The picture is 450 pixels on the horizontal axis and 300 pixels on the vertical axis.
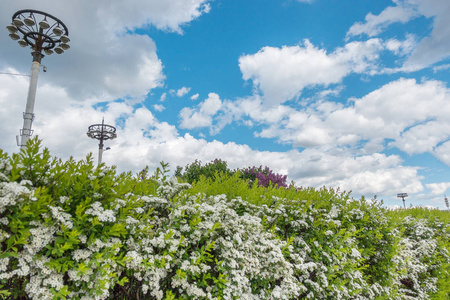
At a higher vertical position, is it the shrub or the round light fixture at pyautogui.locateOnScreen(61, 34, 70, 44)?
the round light fixture at pyautogui.locateOnScreen(61, 34, 70, 44)

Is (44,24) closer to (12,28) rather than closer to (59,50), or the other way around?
(59,50)

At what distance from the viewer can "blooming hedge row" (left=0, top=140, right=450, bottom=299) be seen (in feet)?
7.67

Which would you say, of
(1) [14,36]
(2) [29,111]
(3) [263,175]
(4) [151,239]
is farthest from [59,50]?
(4) [151,239]

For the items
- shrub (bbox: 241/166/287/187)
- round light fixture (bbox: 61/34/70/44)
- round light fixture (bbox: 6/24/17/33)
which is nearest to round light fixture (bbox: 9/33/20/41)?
round light fixture (bbox: 6/24/17/33)

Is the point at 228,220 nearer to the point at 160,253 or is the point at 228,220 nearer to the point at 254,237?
the point at 254,237

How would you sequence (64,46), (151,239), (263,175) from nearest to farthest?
(151,239)
(263,175)
(64,46)

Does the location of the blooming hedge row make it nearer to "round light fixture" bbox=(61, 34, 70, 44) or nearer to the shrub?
the shrub

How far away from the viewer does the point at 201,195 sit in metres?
3.72

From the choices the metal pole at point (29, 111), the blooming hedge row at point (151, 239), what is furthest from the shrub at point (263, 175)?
the metal pole at point (29, 111)

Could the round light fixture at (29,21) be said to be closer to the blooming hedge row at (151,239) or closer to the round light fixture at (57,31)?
the round light fixture at (57,31)

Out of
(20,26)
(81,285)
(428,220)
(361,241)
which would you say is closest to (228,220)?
(81,285)

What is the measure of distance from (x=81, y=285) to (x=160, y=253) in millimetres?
734

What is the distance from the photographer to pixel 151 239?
2850mm

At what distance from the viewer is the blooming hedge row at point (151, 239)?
2.34 m
